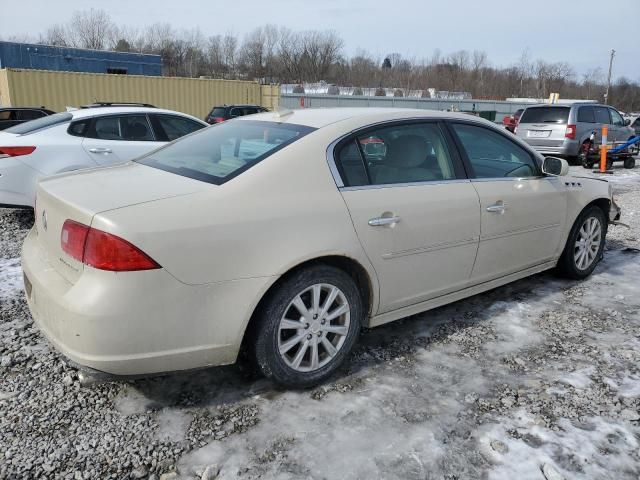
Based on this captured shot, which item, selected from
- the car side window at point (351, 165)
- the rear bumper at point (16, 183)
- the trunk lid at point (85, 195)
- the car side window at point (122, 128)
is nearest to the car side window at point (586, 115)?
the car side window at point (122, 128)

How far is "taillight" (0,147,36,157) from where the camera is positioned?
6.00 metres

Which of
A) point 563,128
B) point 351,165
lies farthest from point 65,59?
point 351,165

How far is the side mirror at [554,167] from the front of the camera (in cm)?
420

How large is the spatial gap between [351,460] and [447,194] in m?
1.82

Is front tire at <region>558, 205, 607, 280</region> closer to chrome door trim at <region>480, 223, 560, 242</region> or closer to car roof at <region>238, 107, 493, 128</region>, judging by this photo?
chrome door trim at <region>480, 223, 560, 242</region>

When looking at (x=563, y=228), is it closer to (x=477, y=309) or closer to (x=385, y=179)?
(x=477, y=309)

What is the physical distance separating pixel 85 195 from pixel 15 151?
4.20 metres

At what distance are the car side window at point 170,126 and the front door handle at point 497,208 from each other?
5098 millimetres

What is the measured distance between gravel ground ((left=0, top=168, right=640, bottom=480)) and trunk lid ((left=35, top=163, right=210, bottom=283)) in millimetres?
725

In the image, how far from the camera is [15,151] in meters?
6.04

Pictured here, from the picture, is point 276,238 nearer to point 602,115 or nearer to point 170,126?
point 170,126

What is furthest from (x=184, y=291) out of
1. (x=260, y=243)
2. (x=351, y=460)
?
(x=351, y=460)

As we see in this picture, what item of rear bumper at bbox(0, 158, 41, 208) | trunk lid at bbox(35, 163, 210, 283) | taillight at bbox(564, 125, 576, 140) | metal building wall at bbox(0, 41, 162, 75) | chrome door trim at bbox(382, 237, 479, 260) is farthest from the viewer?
metal building wall at bbox(0, 41, 162, 75)

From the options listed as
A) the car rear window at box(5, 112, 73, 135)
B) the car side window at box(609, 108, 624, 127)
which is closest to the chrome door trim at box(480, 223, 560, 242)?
the car rear window at box(5, 112, 73, 135)
